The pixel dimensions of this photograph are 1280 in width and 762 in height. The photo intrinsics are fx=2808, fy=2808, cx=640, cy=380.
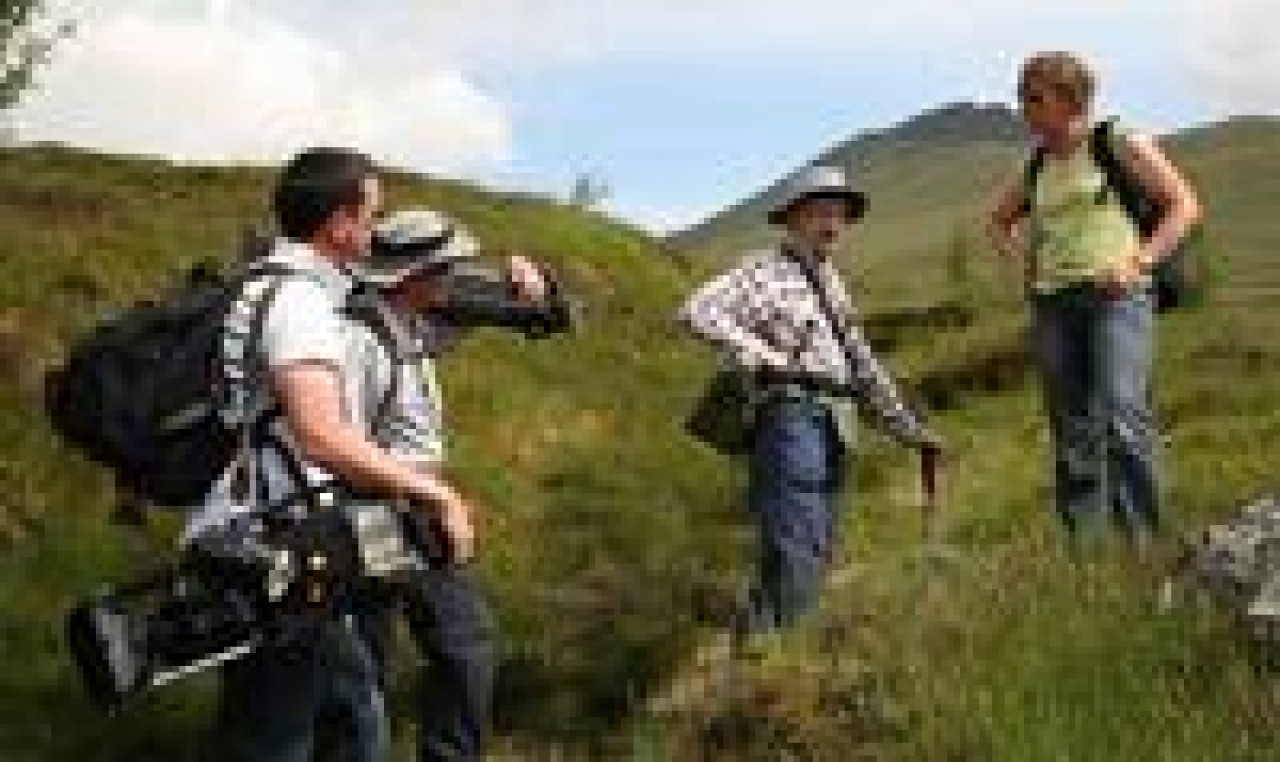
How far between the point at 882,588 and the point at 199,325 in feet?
14.6

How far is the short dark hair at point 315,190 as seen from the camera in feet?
24.6

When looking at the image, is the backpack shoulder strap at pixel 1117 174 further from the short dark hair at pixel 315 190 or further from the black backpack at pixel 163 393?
the black backpack at pixel 163 393

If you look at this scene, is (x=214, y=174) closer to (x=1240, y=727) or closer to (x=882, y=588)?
(x=882, y=588)

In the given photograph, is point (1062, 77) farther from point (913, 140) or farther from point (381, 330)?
point (913, 140)

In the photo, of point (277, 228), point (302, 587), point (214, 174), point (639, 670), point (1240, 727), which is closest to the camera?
point (302, 587)

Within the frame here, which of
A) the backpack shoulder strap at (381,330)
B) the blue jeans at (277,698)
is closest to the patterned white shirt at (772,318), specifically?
the backpack shoulder strap at (381,330)

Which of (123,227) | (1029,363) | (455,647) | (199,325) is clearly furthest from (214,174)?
(199,325)

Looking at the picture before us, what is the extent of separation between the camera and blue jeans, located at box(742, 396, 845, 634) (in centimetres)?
1040

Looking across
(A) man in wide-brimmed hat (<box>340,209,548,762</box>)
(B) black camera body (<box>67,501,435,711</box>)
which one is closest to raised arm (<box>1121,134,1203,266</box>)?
(A) man in wide-brimmed hat (<box>340,209,548,762</box>)

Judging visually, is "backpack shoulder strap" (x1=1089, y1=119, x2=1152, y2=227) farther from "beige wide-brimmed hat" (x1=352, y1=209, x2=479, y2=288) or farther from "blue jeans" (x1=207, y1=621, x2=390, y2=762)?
"blue jeans" (x1=207, y1=621, x2=390, y2=762)

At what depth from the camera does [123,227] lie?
16406 mm

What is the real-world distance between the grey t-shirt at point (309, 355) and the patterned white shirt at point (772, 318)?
105 inches

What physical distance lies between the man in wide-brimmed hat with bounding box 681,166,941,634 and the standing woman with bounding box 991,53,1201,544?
0.89 metres

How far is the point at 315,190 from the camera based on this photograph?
7.49m
